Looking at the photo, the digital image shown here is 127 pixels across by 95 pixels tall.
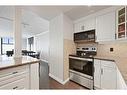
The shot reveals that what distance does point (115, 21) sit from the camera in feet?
8.30

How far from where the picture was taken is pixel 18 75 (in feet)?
5.11

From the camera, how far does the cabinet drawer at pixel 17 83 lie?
4.42 ft

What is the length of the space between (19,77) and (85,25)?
255cm

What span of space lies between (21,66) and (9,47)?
10.7 m

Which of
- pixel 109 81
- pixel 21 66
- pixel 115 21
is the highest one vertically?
pixel 115 21

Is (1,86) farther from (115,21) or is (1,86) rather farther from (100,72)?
(115,21)

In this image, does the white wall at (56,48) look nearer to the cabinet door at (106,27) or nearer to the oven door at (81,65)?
the oven door at (81,65)

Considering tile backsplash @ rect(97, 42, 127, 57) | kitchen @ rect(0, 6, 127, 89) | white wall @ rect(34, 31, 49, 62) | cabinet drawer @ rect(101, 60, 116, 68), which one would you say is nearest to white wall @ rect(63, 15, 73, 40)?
kitchen @ rect(0, 6, 127, 89)

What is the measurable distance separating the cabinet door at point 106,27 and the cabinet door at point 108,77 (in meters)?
0.75

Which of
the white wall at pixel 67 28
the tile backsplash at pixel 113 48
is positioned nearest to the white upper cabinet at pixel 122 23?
the tile backsplash at pixel 113 48

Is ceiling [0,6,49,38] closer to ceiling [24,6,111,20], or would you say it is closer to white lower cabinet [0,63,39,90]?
ceiling [24,6,111,20]

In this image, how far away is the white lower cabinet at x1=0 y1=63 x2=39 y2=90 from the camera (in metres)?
1.35

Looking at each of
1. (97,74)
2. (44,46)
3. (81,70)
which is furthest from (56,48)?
(44,46)
